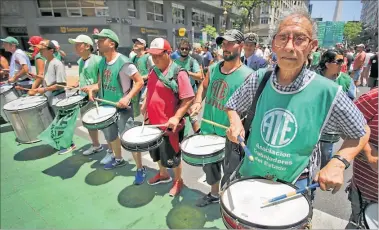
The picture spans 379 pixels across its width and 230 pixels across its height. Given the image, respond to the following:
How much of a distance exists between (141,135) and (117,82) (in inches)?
43.3

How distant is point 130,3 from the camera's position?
69.8 feet

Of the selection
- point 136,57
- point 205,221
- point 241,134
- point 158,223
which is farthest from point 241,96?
point 136,57

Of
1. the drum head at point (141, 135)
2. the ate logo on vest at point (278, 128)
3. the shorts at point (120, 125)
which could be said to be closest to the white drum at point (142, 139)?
the drum head at point (141, 135)

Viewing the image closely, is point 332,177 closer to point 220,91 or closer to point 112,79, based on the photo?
point 220,91

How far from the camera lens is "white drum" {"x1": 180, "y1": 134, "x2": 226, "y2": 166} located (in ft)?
7.23

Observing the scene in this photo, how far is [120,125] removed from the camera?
3.45 m

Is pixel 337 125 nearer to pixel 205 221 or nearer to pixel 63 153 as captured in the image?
pixel 205 221

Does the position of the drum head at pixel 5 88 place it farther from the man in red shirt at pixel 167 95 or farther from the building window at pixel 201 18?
the building window at pixel 201 18

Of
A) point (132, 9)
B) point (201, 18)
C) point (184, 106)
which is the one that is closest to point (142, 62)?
point (184, 106)

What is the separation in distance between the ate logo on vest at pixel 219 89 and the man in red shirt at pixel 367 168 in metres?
1.15

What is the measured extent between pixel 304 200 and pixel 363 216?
519 mm

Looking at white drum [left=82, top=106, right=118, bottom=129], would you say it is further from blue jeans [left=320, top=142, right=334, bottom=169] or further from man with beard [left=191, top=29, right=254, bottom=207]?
blue jeans [left=320, top=142, right=334, bottom=169]

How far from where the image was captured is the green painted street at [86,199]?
267 centimetres

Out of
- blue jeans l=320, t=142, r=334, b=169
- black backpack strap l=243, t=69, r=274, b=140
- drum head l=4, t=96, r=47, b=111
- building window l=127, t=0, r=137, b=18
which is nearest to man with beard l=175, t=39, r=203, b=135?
blue jeans l=320, t=142, r=334, b=169
